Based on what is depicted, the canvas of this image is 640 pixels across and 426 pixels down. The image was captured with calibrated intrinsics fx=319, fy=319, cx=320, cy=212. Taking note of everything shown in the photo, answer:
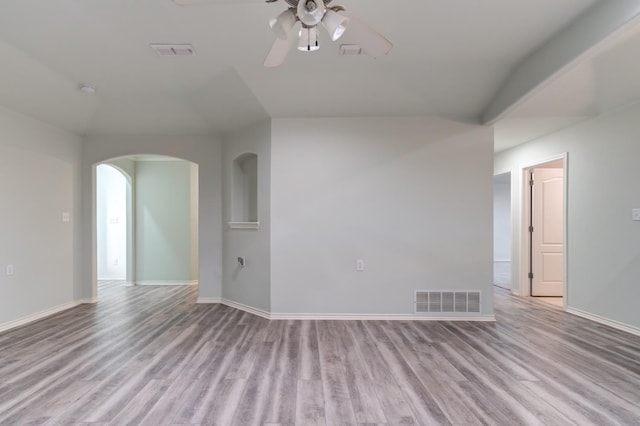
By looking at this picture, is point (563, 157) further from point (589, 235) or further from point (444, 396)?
point (444, 396)

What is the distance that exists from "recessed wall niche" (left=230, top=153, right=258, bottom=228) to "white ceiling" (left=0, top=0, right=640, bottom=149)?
565 mm

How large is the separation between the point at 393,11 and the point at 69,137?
4.53 metres

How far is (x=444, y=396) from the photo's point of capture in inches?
84.8

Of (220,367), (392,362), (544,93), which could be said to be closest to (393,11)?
(544,93)

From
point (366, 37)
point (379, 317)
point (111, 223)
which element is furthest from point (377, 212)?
point (111, 223)

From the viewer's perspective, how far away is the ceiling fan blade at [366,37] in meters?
1.67

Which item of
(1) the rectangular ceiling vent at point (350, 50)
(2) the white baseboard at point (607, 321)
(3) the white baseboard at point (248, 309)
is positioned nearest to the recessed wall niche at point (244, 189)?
(3) the white baseboard at point (248, 309)

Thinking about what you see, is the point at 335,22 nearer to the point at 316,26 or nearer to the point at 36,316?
the point at 316,26

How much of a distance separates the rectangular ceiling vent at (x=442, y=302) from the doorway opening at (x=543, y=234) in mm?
1969

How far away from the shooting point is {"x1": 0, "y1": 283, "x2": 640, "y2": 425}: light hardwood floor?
1969 millimetres

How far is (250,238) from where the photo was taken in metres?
4.17

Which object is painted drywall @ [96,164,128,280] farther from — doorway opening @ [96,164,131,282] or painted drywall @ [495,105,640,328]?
painted drywall @ [495,105,640,328]

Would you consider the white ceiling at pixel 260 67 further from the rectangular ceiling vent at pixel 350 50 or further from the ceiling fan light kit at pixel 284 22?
the ceiling fan light kit at pixel 284 22

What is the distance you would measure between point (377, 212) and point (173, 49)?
2.67m
